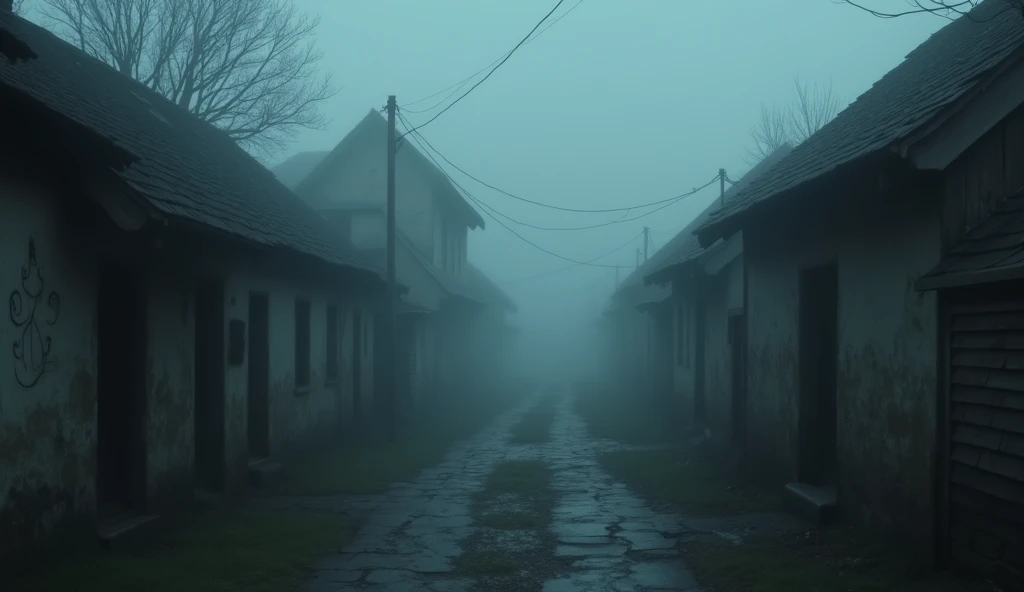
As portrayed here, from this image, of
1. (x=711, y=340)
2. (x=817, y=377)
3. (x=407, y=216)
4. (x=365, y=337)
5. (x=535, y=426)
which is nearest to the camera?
(x=817, y=377)

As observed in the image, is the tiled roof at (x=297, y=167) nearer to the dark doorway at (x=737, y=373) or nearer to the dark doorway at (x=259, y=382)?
the dark doorway at (x=259, y=382)

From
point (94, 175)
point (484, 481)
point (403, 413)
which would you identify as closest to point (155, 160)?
point (94, 175)

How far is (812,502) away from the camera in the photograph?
9.67m

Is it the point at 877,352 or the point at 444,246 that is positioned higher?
the point at 444,246

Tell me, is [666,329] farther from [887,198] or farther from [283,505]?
[887,198]

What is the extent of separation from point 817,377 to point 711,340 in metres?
6.17

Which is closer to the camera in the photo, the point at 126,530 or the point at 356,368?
the point at 126,530

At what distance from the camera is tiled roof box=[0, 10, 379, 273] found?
927cm

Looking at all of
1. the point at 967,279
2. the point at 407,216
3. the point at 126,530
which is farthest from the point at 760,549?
the point at 407,216

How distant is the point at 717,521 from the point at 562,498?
2399mm

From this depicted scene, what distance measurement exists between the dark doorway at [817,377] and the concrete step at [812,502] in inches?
12.3

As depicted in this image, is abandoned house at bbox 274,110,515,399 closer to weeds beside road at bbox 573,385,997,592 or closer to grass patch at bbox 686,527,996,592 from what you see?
weeds beside road at bbox 573,385,997,592

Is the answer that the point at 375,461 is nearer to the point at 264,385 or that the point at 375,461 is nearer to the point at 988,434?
the point at 264,385

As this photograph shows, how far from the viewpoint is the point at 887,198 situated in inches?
330
